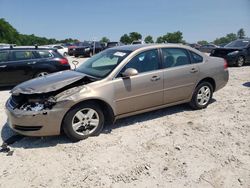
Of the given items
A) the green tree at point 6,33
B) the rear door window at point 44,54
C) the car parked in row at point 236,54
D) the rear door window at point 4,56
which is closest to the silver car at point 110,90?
the rear door window at point 44,54

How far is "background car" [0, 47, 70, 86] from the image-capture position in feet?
25.9

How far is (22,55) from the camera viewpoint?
8164mm

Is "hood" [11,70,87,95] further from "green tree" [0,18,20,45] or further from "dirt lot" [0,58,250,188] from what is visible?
"green tree" [0,18,20,45]

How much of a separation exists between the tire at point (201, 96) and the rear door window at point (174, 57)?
0.67m

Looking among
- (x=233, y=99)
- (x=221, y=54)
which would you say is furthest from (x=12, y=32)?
(x=233, y=99)

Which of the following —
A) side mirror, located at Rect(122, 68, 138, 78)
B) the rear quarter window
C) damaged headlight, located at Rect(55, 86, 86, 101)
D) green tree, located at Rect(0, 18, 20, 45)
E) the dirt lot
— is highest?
green tree, located at Rect(0, 18, 20, 45)

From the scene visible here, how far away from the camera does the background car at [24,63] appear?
790 centimetres

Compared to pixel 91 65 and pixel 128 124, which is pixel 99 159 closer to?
pixel 128 124

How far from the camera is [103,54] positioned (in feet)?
16.7

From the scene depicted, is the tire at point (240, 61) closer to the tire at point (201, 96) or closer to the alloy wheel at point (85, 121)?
the tire at point (201, 96)

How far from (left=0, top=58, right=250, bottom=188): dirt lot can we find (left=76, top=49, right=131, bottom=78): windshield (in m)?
1.08

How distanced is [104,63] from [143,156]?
2.12 meters

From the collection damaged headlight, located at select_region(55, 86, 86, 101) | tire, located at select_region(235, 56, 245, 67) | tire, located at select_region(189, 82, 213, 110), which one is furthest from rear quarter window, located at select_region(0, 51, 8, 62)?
tire, located at select_region(235, 56, 245, 67)

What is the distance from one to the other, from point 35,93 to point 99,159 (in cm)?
145
